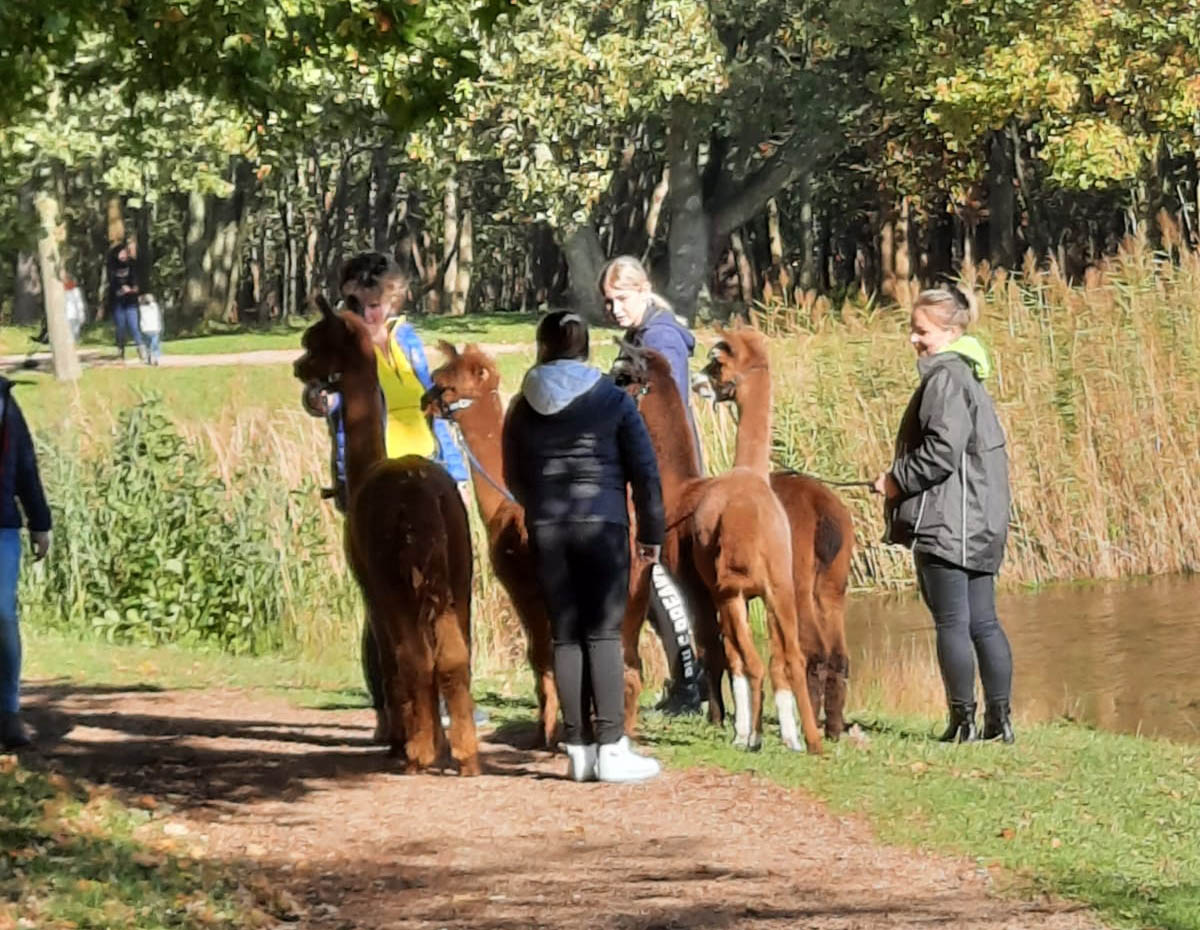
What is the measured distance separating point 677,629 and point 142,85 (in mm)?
3909

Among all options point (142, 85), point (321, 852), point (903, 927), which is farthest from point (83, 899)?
point (142, 85)

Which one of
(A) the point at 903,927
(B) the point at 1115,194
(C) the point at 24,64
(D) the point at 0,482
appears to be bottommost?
(A) the point at 903,927

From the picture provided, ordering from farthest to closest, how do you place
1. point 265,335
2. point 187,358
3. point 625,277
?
point 265,335 < point 187,358 < point 625,277

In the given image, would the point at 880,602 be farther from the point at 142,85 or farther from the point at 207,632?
the point at 142,85

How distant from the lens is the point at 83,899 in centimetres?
691

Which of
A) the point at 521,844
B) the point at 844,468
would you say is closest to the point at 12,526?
the point at 521,844

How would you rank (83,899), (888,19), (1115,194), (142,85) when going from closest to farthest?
(83,899) → (142,85) → (888,19) → (1115,194)

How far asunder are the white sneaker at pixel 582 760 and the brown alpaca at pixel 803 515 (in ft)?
4.27

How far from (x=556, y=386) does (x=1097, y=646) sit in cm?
749

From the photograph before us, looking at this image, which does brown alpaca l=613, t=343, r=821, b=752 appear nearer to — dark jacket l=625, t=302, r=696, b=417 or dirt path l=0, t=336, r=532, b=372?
dark jacket l=625, t=302, r=696, b=417

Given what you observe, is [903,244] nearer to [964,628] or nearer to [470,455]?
[964,628]

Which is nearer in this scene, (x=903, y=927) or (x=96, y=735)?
(x=903, y=927)

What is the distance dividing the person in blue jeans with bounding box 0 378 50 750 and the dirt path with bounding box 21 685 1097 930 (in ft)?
0.80

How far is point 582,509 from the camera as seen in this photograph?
364 inches
